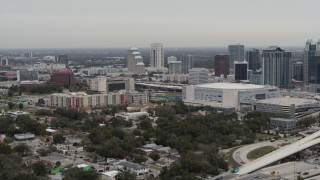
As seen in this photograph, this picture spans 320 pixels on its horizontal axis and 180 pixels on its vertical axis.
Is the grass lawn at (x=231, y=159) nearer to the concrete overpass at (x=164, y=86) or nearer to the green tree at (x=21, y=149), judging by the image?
the green tree at (x=21, y=149)

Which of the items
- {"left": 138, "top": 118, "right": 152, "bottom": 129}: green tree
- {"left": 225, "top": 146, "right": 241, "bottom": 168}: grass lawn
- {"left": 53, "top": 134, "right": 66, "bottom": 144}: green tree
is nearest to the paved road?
{"left": 225, "top": 146, "right": 241, "bottom": 168}: grass lawn

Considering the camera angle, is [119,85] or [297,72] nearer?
[119,85]

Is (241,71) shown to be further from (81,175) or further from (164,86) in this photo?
(81,175)

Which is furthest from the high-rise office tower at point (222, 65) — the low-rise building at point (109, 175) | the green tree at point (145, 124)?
the low-rise building at point (109, 175)

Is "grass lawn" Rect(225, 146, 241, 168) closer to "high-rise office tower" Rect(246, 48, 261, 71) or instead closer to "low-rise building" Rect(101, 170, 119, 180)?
"low-rise building" Rect(101, 170, 119, 180)

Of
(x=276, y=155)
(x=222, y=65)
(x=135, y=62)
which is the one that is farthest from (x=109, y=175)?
(x=135, y=62)
